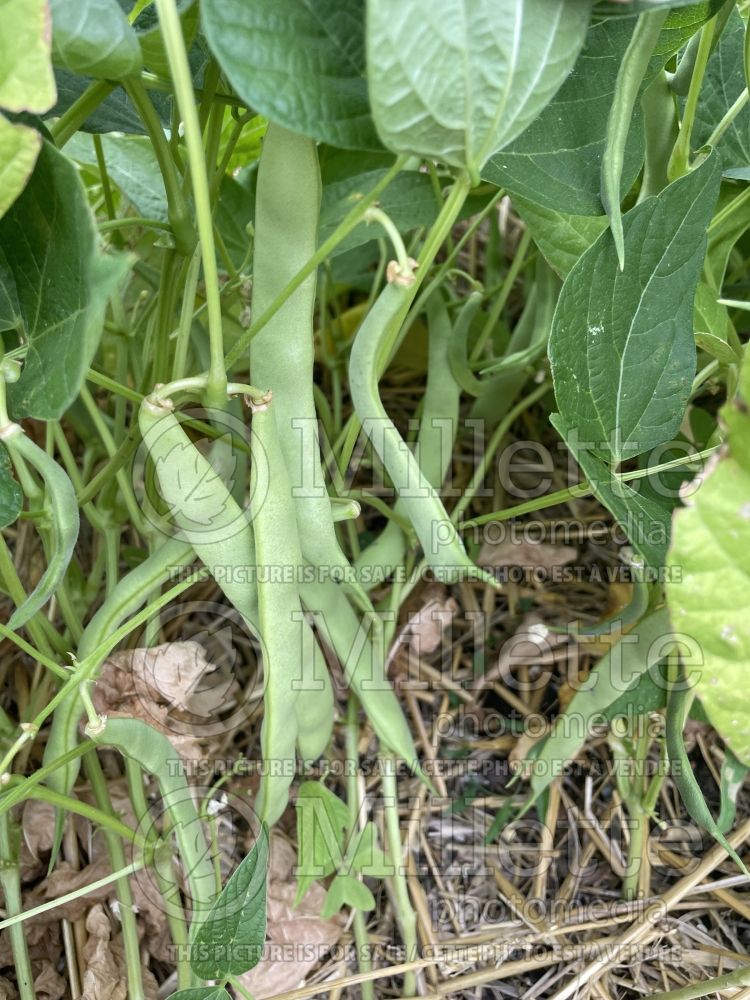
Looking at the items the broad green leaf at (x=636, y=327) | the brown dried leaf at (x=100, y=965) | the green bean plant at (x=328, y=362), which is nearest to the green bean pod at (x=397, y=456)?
the green bean plant at (x=328, y=362)

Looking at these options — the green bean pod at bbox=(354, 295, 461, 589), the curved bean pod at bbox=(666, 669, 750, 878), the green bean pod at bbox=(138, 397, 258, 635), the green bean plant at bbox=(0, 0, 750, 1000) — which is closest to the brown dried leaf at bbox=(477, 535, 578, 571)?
the green bean plant at bbox=(0, 0, 750, 1000)

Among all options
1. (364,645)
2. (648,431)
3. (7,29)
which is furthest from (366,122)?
(364,645)

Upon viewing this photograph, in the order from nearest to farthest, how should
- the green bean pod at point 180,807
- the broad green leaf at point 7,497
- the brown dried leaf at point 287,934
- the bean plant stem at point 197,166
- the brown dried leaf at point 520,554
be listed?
the bean plant stem at point 197,166 < the broad green leaf at point 7,497 < the green bean pod at point 180,807 < the brown dried leaf at point 287,934 < the brown dried leaf at point 520,554

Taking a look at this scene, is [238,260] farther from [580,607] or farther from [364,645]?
[580,607]

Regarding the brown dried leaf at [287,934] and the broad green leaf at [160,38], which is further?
the brown dried leaf at [287,934]

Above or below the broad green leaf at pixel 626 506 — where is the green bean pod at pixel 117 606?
below

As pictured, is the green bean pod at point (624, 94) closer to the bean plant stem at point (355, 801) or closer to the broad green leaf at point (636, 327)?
the broad green leaf at point (636, 327)

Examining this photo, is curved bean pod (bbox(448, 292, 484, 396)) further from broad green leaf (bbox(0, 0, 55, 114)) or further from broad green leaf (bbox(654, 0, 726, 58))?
broad green leaf (bbox(0, 0, 55, 114))

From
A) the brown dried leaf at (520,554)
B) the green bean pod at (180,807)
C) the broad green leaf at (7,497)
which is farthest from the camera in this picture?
the brown dried leaf at (520,554)
